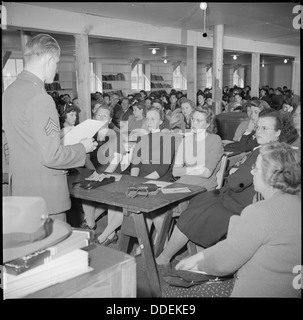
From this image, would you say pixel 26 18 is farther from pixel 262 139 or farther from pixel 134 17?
pixel 262 139

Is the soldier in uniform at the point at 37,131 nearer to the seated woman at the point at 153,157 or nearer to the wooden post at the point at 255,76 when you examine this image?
the seated woman at the point at 153,157

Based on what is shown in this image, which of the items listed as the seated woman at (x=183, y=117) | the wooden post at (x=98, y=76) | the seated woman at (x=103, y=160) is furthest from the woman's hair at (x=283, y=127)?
the wooden post at (x=98, y=76)

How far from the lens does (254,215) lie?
1.37 m

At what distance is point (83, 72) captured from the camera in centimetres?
577

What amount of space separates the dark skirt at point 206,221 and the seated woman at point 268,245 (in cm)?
90

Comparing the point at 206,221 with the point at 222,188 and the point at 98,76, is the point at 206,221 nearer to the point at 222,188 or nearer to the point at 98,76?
the point at 222,188

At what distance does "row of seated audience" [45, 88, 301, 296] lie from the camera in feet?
4.57

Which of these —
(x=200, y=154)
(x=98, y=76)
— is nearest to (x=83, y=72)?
(x=200, y=154)

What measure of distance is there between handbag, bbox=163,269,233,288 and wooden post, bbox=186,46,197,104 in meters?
6.55

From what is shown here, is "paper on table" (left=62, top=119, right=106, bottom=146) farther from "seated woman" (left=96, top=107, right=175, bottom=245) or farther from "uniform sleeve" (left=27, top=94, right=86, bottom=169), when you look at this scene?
"seated woman" (left=96, top=107, right=175, bottom=245)

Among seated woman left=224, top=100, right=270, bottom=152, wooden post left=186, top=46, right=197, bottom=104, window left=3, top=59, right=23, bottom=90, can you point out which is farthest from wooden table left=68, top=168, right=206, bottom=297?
window left=3, top=59, right=23, bottom=90

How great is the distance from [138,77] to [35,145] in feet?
46.4

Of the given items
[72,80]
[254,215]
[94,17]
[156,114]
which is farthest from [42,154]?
[72,80]

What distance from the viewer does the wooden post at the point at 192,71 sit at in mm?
7848
